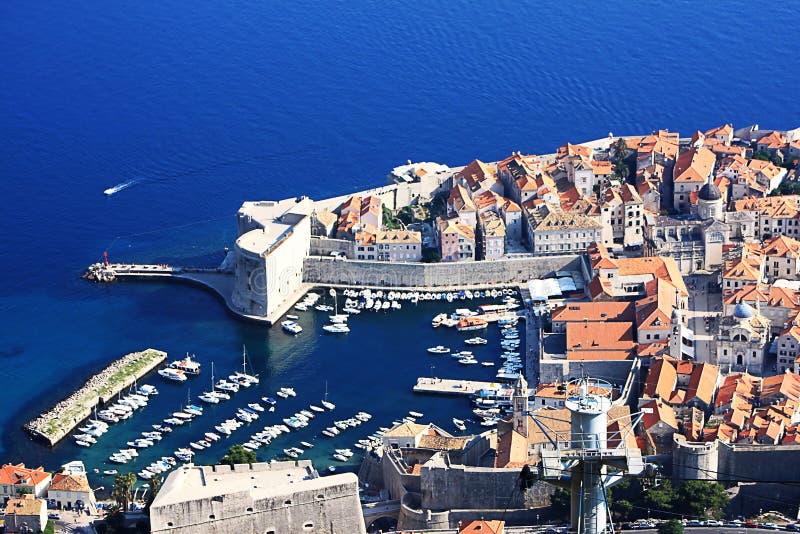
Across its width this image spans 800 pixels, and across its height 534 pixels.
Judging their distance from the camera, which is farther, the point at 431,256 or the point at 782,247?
the point at 431,256

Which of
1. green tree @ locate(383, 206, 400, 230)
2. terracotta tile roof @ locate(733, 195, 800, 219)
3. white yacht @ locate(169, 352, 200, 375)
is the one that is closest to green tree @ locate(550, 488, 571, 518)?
white yacht @ locate(169, 352, 200, 375)

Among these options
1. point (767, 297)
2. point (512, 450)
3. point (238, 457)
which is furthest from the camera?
point (767, 297)

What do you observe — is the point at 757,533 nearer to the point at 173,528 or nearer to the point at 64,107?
the point at 173,528

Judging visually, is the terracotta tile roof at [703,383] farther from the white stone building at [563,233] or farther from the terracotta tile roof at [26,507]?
the terracotta tile roof at [26,507]

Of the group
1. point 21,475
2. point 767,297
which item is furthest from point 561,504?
point 21,475

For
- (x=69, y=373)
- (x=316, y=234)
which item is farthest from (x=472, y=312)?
(x=69, y=373)

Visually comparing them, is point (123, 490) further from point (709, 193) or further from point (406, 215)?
point (709, 193)

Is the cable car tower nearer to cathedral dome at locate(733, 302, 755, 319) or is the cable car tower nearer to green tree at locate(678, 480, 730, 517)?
green tree at locate(678, 480, 730, 517)
